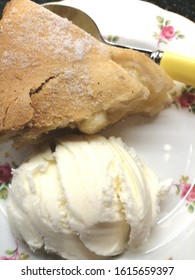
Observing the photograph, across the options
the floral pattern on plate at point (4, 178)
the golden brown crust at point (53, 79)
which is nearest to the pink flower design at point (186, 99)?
the golden brown crust at point (53, 79)

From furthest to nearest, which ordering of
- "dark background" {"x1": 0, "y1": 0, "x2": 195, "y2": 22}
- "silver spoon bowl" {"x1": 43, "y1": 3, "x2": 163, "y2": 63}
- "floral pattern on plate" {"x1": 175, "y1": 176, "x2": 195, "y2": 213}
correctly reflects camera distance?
"dark background" {"x1": 0, "y1": 0, "x2": 195, "y2": 22}
"silver spoon bowl" {"x1": 43, "y1": 3, "x2": 163, "y2": 63}
"floral pattern on plate" {"x1": 175, "y1": 176, "x2": 195, "y2": 213}

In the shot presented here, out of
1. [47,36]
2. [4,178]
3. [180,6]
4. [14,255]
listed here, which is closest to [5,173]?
[4,178]

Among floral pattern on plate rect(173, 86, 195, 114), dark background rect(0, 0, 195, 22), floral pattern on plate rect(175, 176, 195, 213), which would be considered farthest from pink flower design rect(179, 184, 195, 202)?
dark background rect(0, 0, 195, 22)

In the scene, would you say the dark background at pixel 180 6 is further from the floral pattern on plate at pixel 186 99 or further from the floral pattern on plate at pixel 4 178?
the floral pattern on plate at pixel 4 178

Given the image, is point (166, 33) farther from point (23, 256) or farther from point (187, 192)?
point (23, 256)

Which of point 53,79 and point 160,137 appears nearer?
point 53,79

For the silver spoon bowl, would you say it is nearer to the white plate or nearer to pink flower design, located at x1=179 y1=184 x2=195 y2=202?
the white plate
